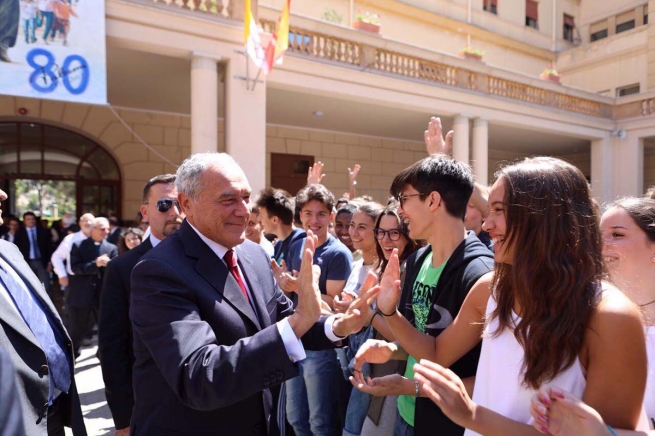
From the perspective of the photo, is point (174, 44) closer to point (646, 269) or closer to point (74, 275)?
point (74, 275)

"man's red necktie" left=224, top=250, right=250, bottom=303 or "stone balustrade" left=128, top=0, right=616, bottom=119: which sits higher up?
"stone balustrade" left=128, top=0, right=616, bottom=119

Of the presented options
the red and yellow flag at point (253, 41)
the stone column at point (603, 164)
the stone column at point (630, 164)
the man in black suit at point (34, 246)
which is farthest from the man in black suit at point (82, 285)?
the stone column at point (630, 164)

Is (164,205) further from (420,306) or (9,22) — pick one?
(9,22)

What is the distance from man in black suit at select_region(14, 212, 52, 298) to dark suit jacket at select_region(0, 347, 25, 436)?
9107 mm

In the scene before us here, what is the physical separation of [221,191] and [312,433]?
8.61 feet

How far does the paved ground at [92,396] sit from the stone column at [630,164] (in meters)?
15.4

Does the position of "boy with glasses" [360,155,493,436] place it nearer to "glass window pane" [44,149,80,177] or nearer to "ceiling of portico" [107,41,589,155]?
"ceiling of portico" [107,41,589,155]

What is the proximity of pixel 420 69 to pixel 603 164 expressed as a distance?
7.98m

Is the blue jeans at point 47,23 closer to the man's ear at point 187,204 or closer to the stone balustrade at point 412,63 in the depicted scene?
the stone balustrade at point 412,63

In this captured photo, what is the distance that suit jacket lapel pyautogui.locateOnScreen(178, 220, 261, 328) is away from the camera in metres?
1.71

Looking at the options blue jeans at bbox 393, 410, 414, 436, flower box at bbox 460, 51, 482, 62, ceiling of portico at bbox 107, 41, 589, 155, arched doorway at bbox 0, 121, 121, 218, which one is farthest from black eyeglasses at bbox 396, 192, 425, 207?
flower box at bbox 460, 51, 482, 62

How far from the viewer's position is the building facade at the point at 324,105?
8.41 m

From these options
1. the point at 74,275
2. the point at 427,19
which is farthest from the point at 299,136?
the point at 74,275

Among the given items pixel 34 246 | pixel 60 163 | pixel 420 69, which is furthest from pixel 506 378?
pixel 60 163
